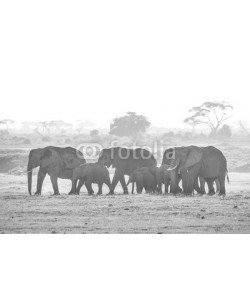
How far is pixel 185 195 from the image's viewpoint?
723 inches

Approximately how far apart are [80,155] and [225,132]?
69.6ft

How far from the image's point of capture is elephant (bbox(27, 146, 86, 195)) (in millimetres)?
19859

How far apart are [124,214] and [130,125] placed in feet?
79.2

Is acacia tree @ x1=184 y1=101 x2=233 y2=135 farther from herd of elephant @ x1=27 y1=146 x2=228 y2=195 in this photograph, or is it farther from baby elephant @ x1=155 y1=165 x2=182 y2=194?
baby elephant @ x1=155 y1=165 x2=182 y2=194

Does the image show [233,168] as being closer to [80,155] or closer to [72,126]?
[80,155]

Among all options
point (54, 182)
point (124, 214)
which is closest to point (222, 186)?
point (124, 214)

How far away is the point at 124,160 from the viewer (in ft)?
68.4

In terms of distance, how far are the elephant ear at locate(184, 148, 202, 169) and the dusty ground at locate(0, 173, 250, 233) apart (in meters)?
1.37

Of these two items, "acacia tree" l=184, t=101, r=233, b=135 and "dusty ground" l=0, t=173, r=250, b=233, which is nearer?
"dusty ground" l=0, t=173, r=250, b=233

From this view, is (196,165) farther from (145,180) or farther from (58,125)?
(58,125)

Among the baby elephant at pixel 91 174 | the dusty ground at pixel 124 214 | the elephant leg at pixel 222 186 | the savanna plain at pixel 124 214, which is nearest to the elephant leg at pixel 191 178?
the elephant leg at pixel 222 186

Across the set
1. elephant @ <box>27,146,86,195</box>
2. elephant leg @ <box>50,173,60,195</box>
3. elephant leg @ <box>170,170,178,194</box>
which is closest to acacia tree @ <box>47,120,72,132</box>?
elephant @ <box>27,146,86,195</box>

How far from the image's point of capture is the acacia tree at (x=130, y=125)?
3909 centimetres
